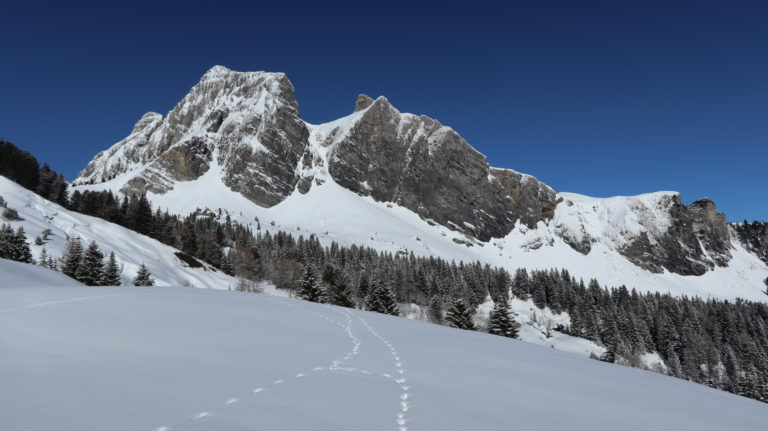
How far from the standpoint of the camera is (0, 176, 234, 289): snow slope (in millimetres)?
71250

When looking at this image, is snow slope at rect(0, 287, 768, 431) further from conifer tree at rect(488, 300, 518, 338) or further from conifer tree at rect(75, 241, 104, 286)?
conifer tree at rect(75, 241, 104, 286)

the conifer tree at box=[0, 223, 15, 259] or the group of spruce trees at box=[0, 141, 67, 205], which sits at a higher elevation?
the group of spruce trees at box=[0, 141, 67, 205]

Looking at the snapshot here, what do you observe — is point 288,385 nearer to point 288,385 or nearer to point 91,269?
point 288,385

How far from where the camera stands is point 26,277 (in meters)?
32.7

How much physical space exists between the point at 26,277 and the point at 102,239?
5321 centimetres

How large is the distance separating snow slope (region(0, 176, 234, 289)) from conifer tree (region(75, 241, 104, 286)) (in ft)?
28.1

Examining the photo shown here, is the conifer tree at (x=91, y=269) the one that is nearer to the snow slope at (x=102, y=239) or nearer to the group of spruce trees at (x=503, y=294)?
the snow slope at (x=102, y=239)

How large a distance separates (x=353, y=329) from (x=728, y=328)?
17676cm

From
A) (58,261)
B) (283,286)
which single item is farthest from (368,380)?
(283,286)

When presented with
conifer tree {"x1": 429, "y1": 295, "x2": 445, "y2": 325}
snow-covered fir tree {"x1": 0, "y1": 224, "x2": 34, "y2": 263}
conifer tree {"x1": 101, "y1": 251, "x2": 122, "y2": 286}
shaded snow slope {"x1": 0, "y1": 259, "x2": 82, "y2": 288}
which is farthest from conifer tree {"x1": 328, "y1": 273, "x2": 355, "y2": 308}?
snow-covered fir tree {"x1": 0, "y1": 224, "x2": 34, "y2": 263}

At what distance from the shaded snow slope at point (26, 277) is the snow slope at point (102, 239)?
30.6m

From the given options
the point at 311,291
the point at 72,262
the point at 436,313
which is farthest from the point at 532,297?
the point at 72,262

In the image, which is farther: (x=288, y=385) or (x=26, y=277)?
(x=26, y=277)

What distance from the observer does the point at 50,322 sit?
14344 mm
